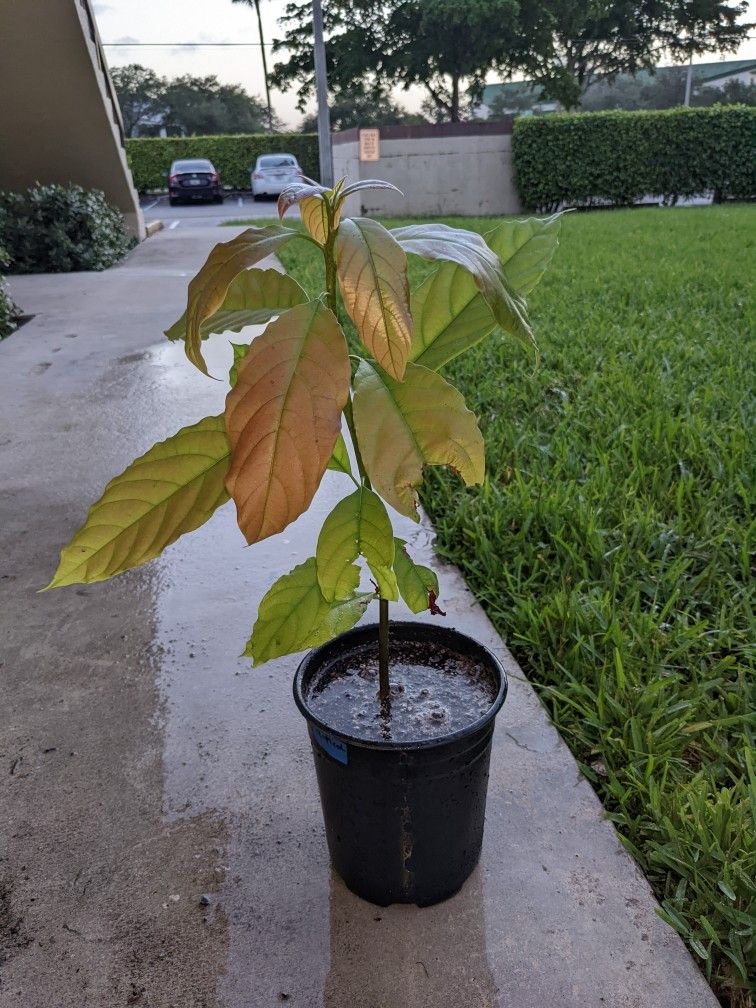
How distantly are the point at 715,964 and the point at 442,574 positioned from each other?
53.2 inches

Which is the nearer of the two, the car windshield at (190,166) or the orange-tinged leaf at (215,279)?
the orange-tinged leaf at (215,279)

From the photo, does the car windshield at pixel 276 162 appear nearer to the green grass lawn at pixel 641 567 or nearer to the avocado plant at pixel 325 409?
the green grass lawn at pixel 641 567

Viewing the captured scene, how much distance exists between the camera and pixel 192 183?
77.5ft

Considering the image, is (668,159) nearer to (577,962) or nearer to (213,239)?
(213,239)

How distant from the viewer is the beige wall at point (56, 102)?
7.66m

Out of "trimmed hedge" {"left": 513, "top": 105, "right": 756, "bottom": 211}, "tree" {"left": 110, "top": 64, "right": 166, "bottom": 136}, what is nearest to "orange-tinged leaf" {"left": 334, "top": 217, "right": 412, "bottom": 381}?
"trimmed hedge" {"left": 513, "top": 105, "right": 756, "bottom": 211}

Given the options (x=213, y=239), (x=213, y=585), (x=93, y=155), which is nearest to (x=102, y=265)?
(x=93, y=155)

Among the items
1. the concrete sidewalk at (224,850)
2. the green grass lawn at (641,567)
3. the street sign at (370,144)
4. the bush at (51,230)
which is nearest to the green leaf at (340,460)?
the concrete sidewalk at (224,850)

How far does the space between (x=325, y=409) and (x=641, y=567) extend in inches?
66.7

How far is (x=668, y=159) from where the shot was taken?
1497cm

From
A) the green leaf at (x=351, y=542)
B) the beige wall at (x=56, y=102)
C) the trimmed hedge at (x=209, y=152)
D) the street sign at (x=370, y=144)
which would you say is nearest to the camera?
the green leaf at (x=351, y=542)

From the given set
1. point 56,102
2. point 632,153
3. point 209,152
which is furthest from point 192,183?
point 56,102

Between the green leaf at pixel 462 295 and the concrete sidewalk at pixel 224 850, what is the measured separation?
0.97 metres

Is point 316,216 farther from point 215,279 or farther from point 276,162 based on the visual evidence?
point 276,162
